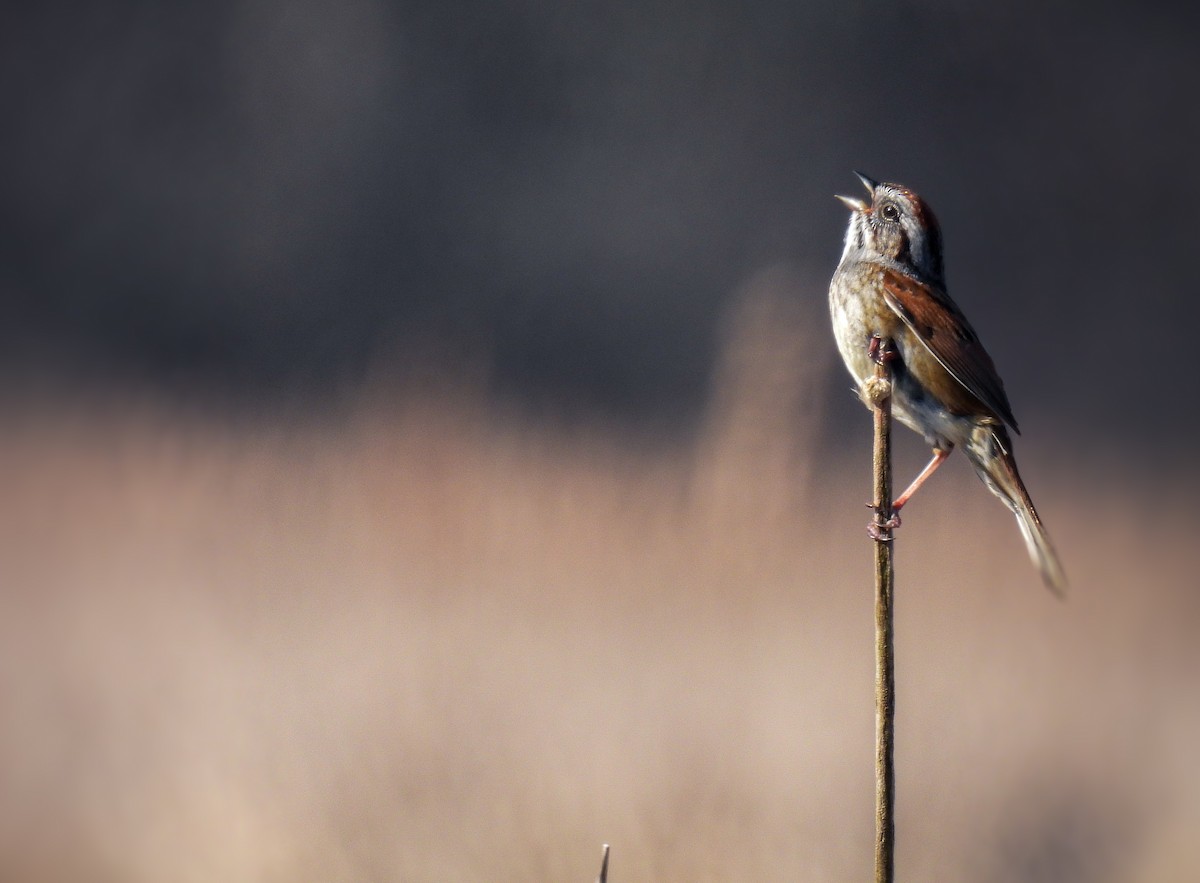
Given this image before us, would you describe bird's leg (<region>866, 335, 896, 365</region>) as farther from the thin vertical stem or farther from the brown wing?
the thin vertical stem

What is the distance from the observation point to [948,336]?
1194 mm

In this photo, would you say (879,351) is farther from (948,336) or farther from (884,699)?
(884,699)

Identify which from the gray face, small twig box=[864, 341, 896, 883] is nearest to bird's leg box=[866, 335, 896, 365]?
the gray face

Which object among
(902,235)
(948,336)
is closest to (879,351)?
(948,336)

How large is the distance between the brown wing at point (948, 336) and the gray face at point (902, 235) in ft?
0.25

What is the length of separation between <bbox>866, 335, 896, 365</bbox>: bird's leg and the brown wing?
47 mm

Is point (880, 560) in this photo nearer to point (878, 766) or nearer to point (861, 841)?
point (878, 766)

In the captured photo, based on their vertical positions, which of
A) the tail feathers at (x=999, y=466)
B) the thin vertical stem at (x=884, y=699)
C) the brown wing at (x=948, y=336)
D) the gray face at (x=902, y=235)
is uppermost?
the gray face at (x=902, y=235)

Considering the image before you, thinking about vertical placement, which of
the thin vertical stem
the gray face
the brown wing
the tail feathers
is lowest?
the thin vertical stem

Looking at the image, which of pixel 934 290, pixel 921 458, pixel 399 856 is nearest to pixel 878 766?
pixel 934 290

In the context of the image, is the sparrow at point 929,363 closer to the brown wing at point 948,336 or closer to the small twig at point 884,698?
the brown wing at point 948,336

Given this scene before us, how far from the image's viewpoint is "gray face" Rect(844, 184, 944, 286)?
1.31 metres

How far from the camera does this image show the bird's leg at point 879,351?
0.86 m

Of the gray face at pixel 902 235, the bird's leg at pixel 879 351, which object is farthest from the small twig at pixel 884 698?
the gray face at pixel 902 235
